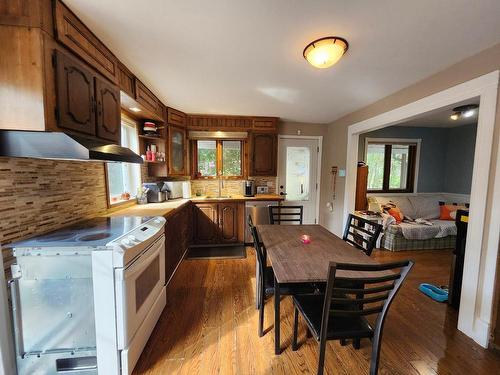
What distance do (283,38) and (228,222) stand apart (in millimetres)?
2686

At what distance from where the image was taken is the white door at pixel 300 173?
405cm

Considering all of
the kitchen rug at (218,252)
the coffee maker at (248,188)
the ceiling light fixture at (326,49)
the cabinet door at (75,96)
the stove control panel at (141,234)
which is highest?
the ceiling light fixture at (326,49)

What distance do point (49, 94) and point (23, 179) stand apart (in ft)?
1.99

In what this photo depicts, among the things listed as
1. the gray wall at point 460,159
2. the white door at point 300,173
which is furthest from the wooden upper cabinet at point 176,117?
the gray wall at point 460,159

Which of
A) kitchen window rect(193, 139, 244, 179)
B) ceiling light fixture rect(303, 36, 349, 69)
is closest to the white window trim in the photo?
kitchen window rect(193, 139, 244, 179)

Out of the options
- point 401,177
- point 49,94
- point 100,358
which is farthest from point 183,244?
point 401,177

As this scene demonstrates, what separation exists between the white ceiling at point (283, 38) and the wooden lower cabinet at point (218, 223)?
5.96ft

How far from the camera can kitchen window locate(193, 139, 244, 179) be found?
3.76m

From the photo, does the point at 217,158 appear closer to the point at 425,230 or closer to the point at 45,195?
the point at 45,195

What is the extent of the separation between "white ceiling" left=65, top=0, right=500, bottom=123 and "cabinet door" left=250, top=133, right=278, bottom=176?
1.34 meters

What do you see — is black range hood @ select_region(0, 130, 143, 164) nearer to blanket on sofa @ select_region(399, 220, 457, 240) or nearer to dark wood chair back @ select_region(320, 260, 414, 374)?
dark wood chair back @ select_region(320, 260, 414, 374)

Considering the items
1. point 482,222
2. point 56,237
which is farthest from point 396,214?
point 56,237

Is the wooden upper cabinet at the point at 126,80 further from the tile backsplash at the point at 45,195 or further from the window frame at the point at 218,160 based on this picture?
the window frame at the point at 218,160

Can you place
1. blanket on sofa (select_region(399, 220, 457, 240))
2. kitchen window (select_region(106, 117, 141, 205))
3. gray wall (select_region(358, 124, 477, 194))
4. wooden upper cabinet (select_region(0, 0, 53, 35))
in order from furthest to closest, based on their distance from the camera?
gray wall (select_region(358, 124, 477, 194)), blanket on sofa (select_region(399, 220, 457, 240)), kitchen window (select_region(106, 117, 141, 205)), wooden upper cabinet (select_region(0, 0, 53, 35))
